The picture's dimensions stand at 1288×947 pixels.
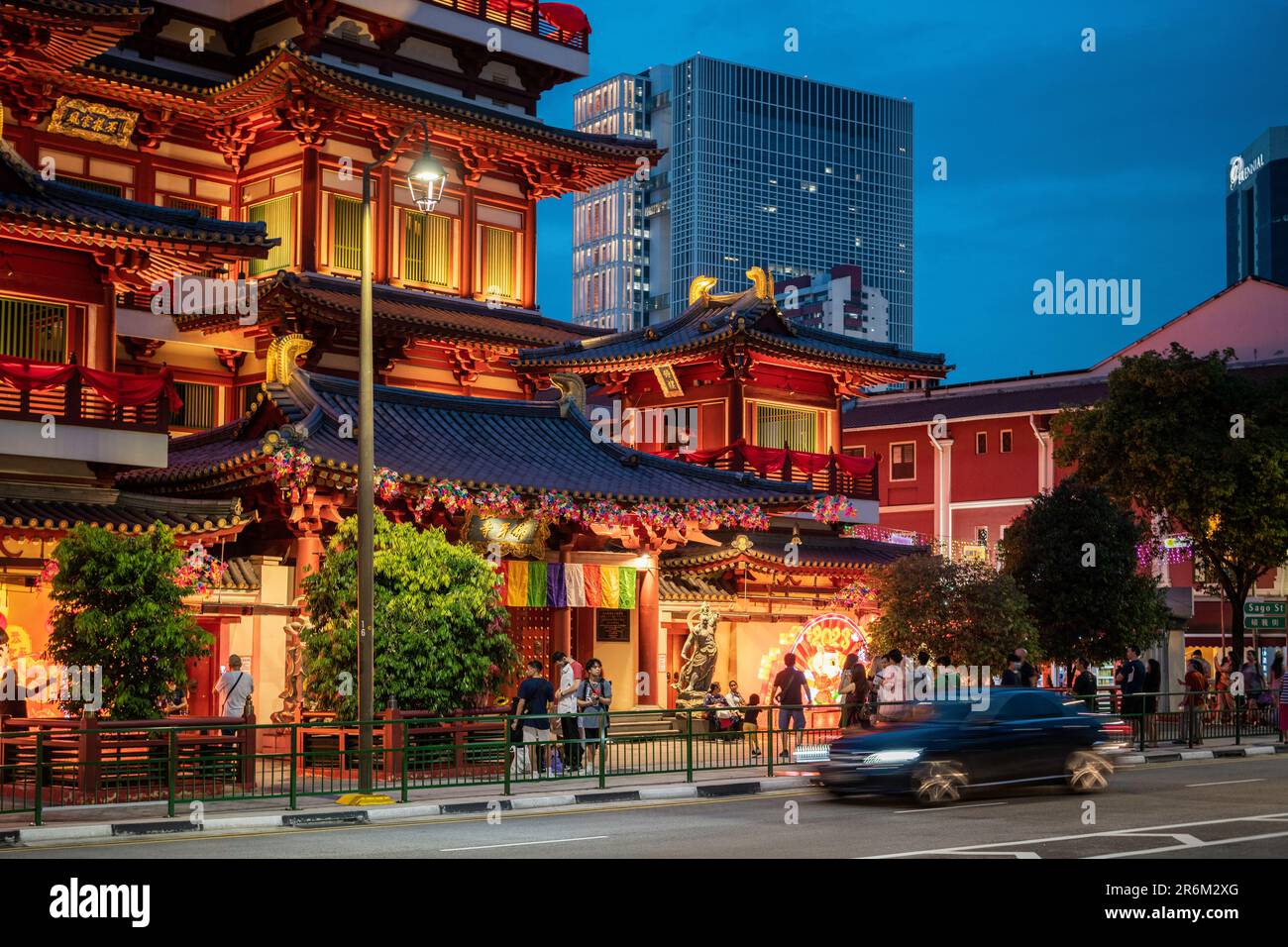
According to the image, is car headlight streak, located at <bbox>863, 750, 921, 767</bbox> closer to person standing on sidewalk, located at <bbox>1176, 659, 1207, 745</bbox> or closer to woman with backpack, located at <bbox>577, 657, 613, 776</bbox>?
woman with backpack, located at <bbox>577, 657, 613, 776</bbox>

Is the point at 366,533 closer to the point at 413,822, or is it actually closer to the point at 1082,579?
the point at 413,822

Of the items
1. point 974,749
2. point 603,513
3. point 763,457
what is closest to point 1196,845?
point 974,749

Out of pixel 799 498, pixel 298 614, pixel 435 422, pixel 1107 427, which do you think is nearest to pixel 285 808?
pixel 298 614

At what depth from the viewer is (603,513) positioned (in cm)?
3275

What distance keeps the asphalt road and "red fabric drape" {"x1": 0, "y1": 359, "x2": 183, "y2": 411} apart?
1132cm

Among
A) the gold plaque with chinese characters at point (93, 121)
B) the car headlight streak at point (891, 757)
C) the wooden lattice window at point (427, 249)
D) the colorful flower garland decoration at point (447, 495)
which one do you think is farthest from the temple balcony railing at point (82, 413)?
the car headlight streak at point (891, 757)

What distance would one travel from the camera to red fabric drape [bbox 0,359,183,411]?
1030 inches

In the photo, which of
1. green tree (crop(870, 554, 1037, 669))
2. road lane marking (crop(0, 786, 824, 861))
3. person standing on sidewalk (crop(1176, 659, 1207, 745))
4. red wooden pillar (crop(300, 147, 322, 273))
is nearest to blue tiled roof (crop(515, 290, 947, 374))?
red wooden pillar (crop(300, 147, 322, 273))

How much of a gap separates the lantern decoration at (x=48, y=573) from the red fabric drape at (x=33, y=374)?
2870 mm

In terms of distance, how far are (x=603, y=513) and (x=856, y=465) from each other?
15220 mm

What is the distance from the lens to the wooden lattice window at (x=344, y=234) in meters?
38.1

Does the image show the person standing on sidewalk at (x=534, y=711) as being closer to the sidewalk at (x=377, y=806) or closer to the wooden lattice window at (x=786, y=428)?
the sidewalk at (x=377, y=806)

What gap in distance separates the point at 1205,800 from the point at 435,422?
59.1 ft

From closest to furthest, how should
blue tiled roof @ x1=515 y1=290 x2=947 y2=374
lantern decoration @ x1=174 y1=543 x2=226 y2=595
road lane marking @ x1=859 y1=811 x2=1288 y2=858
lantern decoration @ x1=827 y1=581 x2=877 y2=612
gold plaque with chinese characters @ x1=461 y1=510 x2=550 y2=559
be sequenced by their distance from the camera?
road lane marking @ x1=859 y1=811 x2=1288 y2=858 → lantern decoration @ x1=174 y1=543 x2=226 y2=595 → gold plaque with chinese characters @ x1=461 y1=510 x2=550 y2=559 → lantern decoration @ x1=827 y1=581 x2=877 y2=612 → blue tiled roof @ x1=515 y1=290 x2=947 y2=374
